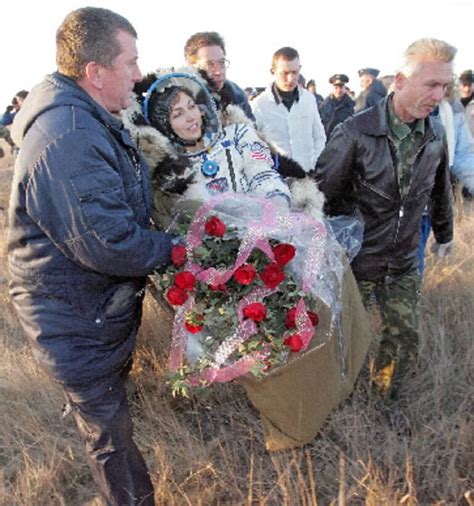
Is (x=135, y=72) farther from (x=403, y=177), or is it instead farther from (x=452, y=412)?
(x=452, y=412)

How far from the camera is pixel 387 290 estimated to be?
2980 mm

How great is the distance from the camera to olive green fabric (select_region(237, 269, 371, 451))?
7.12 ft

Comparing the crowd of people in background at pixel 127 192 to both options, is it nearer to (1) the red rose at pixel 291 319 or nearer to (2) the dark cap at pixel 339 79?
(1) the red rose at pixel 291 319

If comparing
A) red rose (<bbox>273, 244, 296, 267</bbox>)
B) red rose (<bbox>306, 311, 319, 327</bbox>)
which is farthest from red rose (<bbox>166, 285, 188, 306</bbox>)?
red rose (<bbox>306, 311, 319, 327</bbox>)

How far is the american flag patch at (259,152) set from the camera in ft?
8.05

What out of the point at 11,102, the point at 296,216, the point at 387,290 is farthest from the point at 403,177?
the point at 11,102

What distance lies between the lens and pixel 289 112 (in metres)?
5.13

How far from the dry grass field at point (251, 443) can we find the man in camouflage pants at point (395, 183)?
12.4 inches

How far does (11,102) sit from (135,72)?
919cm

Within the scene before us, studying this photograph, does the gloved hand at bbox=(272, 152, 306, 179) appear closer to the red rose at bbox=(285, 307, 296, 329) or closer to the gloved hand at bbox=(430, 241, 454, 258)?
the red rose at bbox=(285, 307, 296, 329)


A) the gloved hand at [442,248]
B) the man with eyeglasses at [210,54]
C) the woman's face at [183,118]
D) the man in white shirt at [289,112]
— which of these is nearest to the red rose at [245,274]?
the woman's face at [183,118]

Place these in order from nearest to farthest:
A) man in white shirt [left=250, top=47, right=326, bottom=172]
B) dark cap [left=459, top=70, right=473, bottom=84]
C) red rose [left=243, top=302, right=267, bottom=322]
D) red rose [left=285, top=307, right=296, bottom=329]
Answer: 1. red rose [left=243, top=302, right=267, bottom=322]
2. red rose [left=285, top=307, right=296, bottom=329]
3. man in white shirt [left=250, top=47, right=326, bottom=172]
4. dark cap [left=459, top=70, right=473, bottom=84]

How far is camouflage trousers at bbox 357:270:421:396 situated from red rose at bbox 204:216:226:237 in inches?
53.6

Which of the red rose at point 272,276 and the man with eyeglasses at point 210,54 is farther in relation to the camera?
the man with eyeglasses at point 210,54
